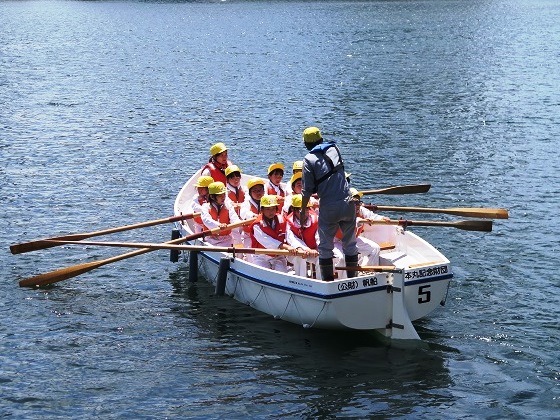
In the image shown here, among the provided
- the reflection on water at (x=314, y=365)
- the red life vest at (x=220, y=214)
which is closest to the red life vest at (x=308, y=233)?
the reflection on water at (x=314, y=365)

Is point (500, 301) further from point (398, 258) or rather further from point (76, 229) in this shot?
point (76, 229)

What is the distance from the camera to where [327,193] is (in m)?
18.7

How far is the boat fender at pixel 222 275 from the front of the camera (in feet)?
69.1

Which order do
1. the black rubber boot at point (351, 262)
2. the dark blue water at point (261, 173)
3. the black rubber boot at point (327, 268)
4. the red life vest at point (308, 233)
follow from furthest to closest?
the red life vest at point (308, 233) < the black rubber boot at point (351, 262) < the black rubber boot at point (327, 268) < the dark blue water at point (261, 173)

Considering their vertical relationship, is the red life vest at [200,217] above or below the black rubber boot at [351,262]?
above

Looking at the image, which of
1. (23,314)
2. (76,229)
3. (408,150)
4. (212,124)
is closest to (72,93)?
(212,124)

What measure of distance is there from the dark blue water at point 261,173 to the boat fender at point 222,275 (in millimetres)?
645

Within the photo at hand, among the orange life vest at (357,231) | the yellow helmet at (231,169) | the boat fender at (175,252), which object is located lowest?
the boat fender at (175,252)

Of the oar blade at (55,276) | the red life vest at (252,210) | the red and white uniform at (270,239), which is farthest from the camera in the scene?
the red life vest at (252,210)

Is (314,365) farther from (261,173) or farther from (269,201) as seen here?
(261,173)

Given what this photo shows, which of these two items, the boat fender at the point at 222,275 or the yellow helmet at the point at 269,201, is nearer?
the yellow helmet at the point at 269,201

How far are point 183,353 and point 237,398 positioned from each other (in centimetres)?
242

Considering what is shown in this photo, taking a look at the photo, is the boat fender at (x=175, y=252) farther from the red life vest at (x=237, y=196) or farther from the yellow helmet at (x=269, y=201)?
the yellow helmet at (x=269, y=201)

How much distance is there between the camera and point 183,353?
19.4 m
